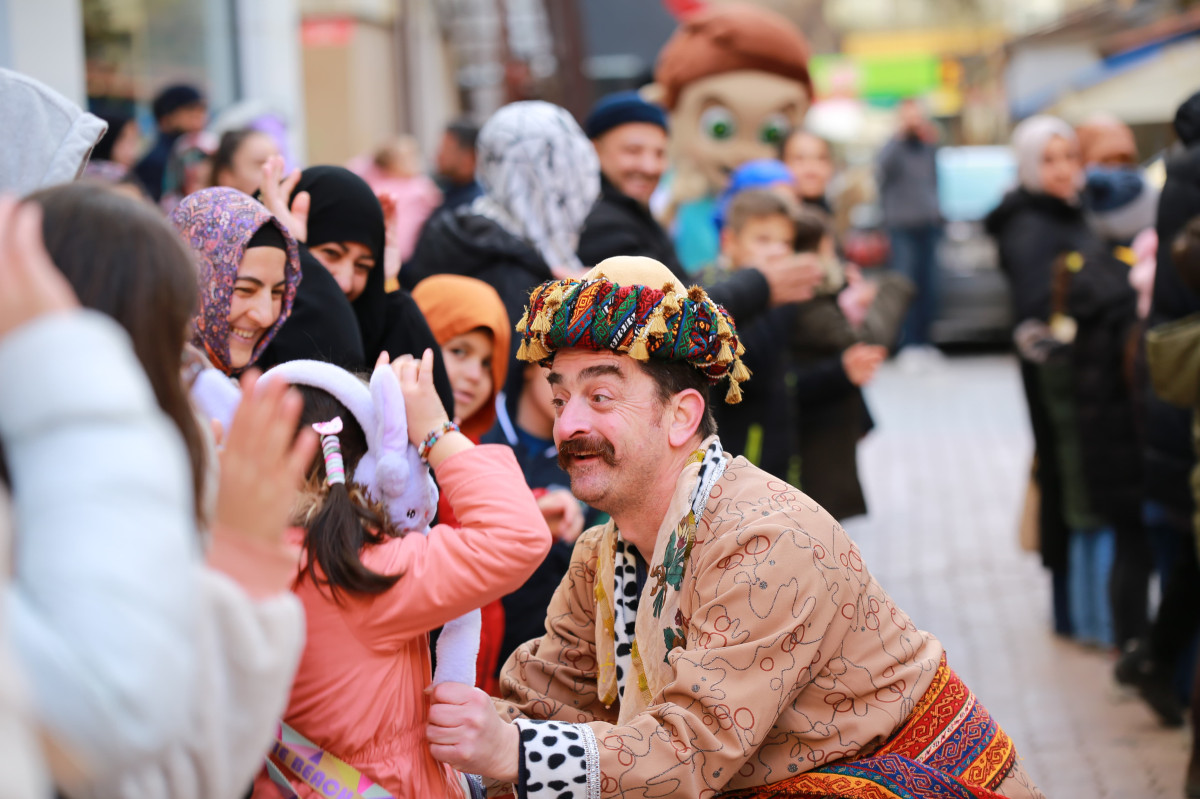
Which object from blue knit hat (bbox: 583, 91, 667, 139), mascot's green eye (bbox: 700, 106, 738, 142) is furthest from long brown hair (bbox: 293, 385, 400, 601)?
mascot's green eye (bbox: 700, 106, 738, 142)

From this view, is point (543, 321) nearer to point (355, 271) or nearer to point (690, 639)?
point (690, 639)

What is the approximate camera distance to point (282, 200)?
319cm

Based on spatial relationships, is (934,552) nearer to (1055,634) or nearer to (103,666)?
(1055,634)

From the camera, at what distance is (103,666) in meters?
1.26

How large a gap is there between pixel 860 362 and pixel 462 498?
120 inches

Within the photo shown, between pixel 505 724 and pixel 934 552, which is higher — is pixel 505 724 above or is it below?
above

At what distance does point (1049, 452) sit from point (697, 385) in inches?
149

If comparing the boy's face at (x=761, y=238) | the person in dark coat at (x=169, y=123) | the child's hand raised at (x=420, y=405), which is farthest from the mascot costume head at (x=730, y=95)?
the child's hand raised at (x=420, y=405)

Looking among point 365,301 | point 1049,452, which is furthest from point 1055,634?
point 365,301

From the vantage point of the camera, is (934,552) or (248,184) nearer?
(248,184)

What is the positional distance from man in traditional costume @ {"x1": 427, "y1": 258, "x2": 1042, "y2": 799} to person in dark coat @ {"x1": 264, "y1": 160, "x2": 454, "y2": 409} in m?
0.73

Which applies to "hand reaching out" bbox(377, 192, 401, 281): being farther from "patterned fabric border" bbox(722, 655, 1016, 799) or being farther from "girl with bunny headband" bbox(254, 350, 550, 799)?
"patterned fabric border" bbox(722, 655, 1016, 799)

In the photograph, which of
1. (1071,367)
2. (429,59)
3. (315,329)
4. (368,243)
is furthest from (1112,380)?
(429,59)

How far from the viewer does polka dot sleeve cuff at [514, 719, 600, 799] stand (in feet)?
6.83
